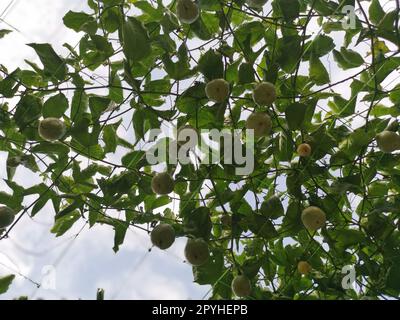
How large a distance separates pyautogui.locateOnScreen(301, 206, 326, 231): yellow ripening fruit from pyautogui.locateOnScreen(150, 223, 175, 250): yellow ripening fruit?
1.44ft

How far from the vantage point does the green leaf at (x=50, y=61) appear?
176cm

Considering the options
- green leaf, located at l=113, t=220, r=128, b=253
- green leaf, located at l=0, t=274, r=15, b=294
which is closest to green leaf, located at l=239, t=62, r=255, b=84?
green leaf, located at l=113, t=220, r=128, b=253

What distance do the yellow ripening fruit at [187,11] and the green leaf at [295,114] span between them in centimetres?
43

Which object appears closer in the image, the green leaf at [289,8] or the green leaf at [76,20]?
the green leaf at [289,8]

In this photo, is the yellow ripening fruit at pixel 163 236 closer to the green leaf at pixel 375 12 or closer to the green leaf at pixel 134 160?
the green leaf at pixel 134 160

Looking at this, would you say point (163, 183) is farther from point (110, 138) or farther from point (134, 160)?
point (110, 138)

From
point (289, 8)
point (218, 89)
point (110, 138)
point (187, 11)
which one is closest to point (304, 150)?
point (218, 89)

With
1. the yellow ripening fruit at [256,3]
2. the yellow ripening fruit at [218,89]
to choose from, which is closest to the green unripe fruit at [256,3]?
the yellow ripening fruit at [256,3]

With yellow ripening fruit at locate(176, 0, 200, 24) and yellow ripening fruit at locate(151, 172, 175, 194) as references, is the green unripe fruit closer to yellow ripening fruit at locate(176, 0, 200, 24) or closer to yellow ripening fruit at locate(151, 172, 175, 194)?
yellow ripening fruit at locate(176, 0, 200, 24)

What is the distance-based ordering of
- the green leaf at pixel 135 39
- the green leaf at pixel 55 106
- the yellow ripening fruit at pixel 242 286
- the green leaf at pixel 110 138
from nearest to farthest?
the green leaf at pixel 135 39 → the yellow ripening fruit at pixel 242 286 → the green leaf at pixel 55 106 → the green leaf at pixel 110 138

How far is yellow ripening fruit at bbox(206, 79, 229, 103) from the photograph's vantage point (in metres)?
1.67

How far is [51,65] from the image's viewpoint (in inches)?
70.9
